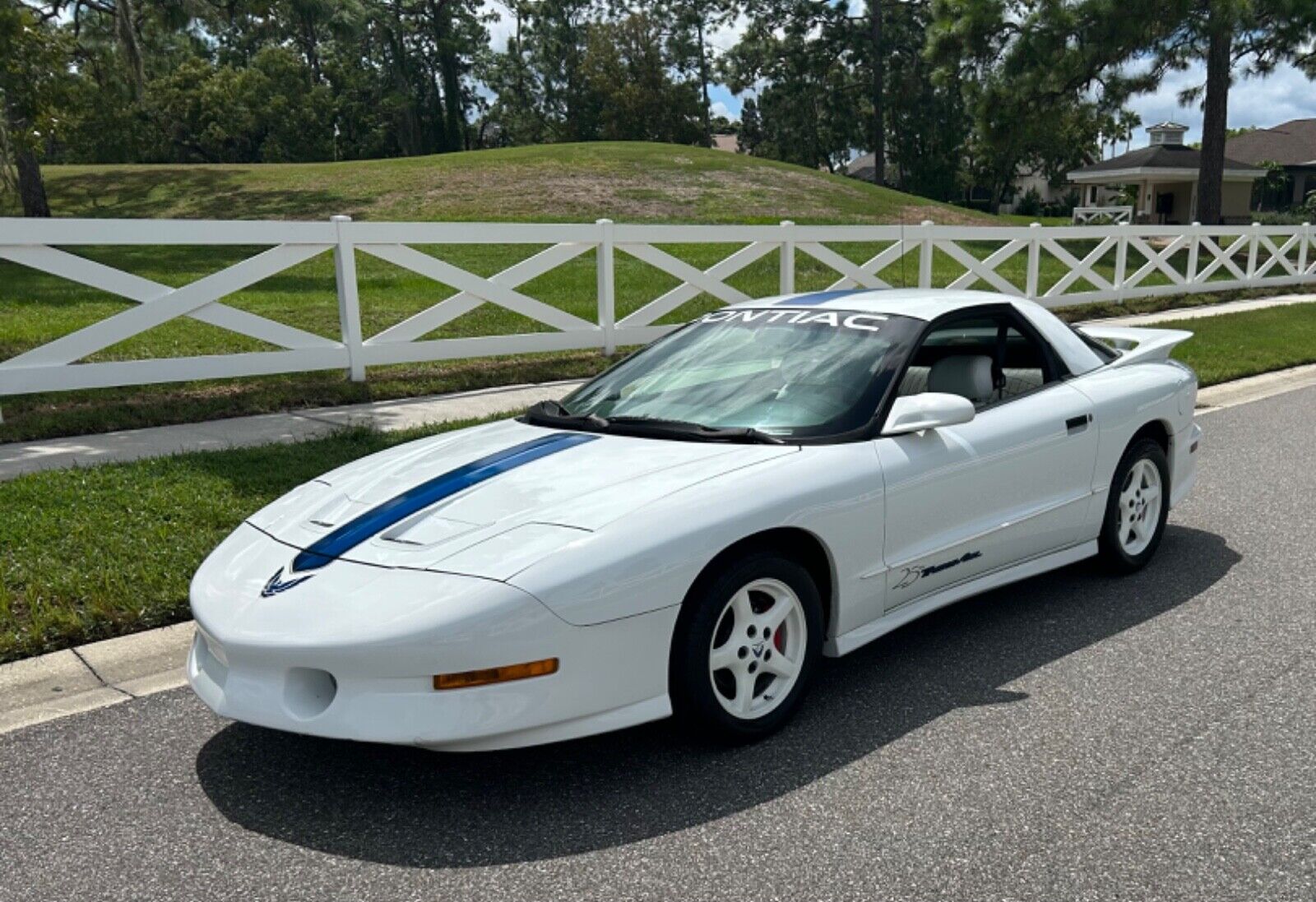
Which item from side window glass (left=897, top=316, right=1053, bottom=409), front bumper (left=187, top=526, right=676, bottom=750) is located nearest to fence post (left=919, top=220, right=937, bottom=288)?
side window glass (left=897, top=316, right=1053, bottom=409)

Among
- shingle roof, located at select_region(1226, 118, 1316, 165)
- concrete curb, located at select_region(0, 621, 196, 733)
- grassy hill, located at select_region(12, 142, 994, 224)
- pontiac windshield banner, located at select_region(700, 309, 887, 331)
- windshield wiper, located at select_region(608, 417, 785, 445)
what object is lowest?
concrete curb, located at select_region(0, 621, 196, 733)

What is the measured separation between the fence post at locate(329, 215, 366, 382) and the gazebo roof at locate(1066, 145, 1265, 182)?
39.8 m

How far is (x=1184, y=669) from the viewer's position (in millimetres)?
4191

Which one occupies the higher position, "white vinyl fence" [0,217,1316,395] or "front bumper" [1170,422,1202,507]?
"white vinyl fence" [0,217,1316,395]

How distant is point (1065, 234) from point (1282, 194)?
40561 mm

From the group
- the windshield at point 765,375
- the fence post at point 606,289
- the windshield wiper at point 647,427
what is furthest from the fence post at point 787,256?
the windshield wiper at point 647,427

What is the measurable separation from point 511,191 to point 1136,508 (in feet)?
83.7

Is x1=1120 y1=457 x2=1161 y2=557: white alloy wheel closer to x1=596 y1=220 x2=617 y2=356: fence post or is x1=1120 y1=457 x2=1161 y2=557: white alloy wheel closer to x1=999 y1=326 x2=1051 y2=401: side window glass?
x1=999 y1=326 x2=1051 y2=401: side window glass

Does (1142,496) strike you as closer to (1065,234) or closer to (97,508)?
(97,508)

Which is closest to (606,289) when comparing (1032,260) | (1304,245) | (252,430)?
(252,430)

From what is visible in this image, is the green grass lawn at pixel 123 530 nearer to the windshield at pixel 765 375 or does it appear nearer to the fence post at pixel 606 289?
the windshield at pixel 765 375

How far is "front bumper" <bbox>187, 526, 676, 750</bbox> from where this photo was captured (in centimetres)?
302

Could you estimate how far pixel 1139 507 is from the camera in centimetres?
533

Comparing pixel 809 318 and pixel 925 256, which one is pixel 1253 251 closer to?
pixel 925 256
